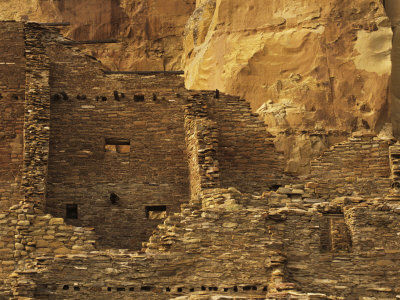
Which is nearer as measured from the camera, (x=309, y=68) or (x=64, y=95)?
(x=64, y=95)

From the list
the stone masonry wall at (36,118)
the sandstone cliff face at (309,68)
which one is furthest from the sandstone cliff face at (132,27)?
the stone masonry wall at (36,118)

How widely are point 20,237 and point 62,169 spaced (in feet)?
10.9

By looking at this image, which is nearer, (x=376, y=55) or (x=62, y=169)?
(x=62, y=169)

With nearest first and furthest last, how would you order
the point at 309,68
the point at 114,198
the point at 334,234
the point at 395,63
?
the point at 334,234 → the point at 114,198 → the point at 309,68 → the point at 395,63

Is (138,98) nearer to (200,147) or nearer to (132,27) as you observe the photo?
(200,147)

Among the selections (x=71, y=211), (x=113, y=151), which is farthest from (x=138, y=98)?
(x=71, y=211)

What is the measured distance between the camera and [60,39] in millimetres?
24422

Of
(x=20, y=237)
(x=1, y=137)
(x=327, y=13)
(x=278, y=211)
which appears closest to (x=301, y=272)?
(x=278, y=211)

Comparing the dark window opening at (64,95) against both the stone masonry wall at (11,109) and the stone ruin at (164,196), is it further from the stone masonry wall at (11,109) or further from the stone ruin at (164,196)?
the stone masonry wall at (11,109)

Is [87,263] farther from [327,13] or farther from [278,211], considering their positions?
[327,13]

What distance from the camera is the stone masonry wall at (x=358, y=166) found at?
72.0 ft

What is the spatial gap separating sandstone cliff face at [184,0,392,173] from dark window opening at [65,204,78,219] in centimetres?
665

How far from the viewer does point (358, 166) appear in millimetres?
22719

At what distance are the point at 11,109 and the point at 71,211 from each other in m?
3.05
